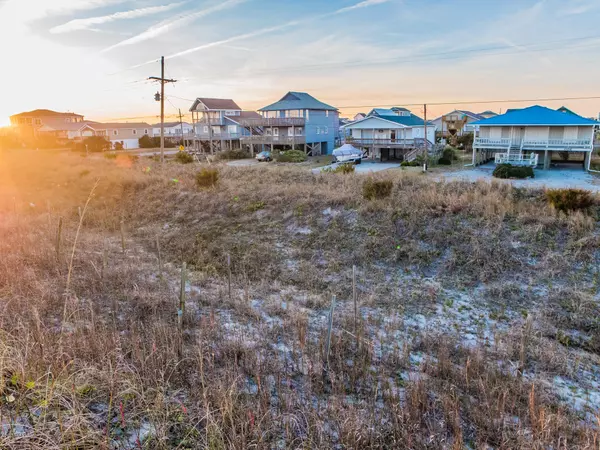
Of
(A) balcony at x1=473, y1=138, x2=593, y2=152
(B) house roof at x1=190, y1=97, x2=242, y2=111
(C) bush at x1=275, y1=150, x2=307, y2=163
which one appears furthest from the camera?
(B) house roof at x1=190, y1=97, x2=242, y2=111

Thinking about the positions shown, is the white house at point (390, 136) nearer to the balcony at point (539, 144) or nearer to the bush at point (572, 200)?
the balcony at point (539, 144)

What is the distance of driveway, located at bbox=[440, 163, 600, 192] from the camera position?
2025 cm

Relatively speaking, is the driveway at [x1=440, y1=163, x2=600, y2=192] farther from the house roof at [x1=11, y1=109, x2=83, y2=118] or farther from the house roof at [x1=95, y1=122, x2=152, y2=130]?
the house roof at [x1=11, y1=109, x2=83, y2=118]

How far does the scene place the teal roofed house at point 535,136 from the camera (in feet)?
89.9

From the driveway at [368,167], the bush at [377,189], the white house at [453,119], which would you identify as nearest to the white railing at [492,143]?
the driveway at [368,167]

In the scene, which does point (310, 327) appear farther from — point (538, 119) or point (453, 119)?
point (453, 119)

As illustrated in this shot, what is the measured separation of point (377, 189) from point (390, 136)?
86.3 feet

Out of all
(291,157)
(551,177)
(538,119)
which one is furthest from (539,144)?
(291,157)

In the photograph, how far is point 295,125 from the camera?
44.5 metres

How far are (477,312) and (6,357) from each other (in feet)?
26.2

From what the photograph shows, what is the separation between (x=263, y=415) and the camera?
13.6ft

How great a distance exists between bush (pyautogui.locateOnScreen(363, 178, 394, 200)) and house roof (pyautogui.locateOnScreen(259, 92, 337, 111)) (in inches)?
1237

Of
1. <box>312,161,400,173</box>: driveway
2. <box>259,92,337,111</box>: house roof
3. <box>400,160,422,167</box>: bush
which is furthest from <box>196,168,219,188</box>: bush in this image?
<box>259,92,337,111</box>: house roof

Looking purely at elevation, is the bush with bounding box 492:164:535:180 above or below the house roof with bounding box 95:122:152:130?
below
